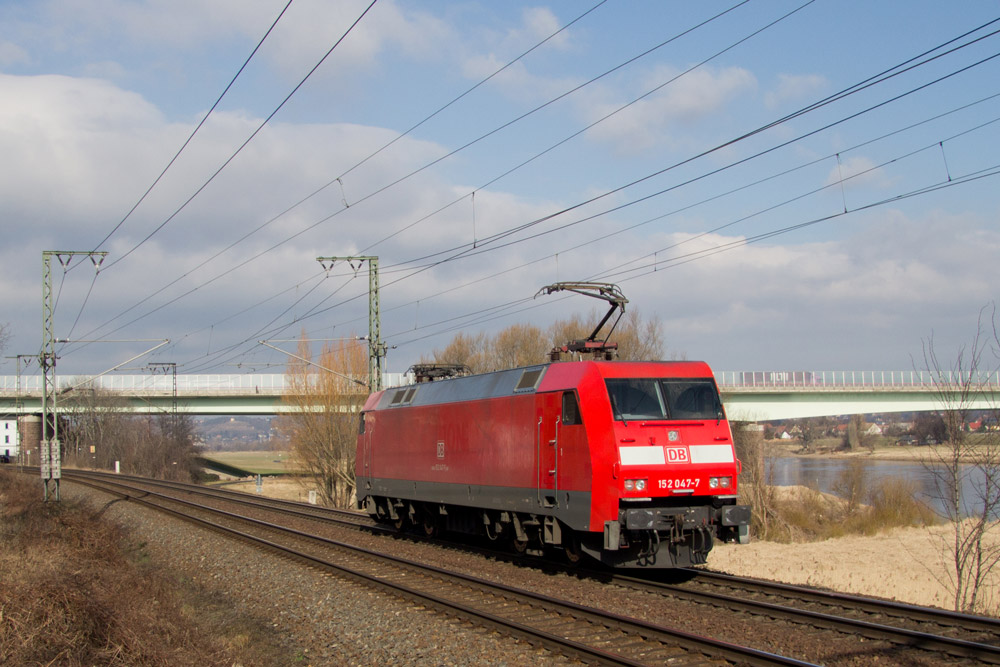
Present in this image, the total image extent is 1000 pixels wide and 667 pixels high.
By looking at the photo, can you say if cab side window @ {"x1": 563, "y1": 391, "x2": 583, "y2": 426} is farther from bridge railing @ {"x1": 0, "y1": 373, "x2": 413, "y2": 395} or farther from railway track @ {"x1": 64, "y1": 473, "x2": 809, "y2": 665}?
bridge railing @ {"x1": 0, "y1": 373, "x2": 413, "y2": 395}

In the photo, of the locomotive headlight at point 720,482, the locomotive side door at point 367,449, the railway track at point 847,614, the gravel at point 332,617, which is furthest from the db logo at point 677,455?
the locomotive side door at point 367,449

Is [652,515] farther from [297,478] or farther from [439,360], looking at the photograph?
[439,360]

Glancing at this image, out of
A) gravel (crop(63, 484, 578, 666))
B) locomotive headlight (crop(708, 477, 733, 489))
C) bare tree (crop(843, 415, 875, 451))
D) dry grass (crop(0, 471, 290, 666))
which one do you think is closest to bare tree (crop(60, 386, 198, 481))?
gravel (crop(63, 484, 578, 666))

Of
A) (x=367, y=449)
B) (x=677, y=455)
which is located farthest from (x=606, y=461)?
(x=367, y=449)

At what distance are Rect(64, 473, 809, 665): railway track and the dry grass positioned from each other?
2486 millimetres

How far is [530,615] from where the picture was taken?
10.9 meters

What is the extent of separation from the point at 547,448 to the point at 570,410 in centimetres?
93

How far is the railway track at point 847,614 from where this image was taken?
843 centimetres

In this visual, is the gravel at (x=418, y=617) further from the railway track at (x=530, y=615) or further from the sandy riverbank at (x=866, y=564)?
the sandy riverbank at (x=866, y=564)

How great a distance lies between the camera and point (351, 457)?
41.2 metres

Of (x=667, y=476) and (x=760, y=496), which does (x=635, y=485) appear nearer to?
(x=667, y=476)

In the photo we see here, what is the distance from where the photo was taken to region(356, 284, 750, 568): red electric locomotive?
12422 mm

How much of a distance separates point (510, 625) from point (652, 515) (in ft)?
10.3

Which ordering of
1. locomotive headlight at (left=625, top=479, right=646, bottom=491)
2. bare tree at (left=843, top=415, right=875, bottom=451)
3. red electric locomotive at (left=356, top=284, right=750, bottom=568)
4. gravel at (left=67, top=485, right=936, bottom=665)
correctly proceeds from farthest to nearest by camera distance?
bare tree at (left=843, top=415, right=875, bottom=451), red electric locomotive at (left=356, top=284, right=750, bottom=568), locomotive headlight at (left=625, top=479, right=646, bottom=491), gravel at (left=67, top=485, right=936, bottom=665)
